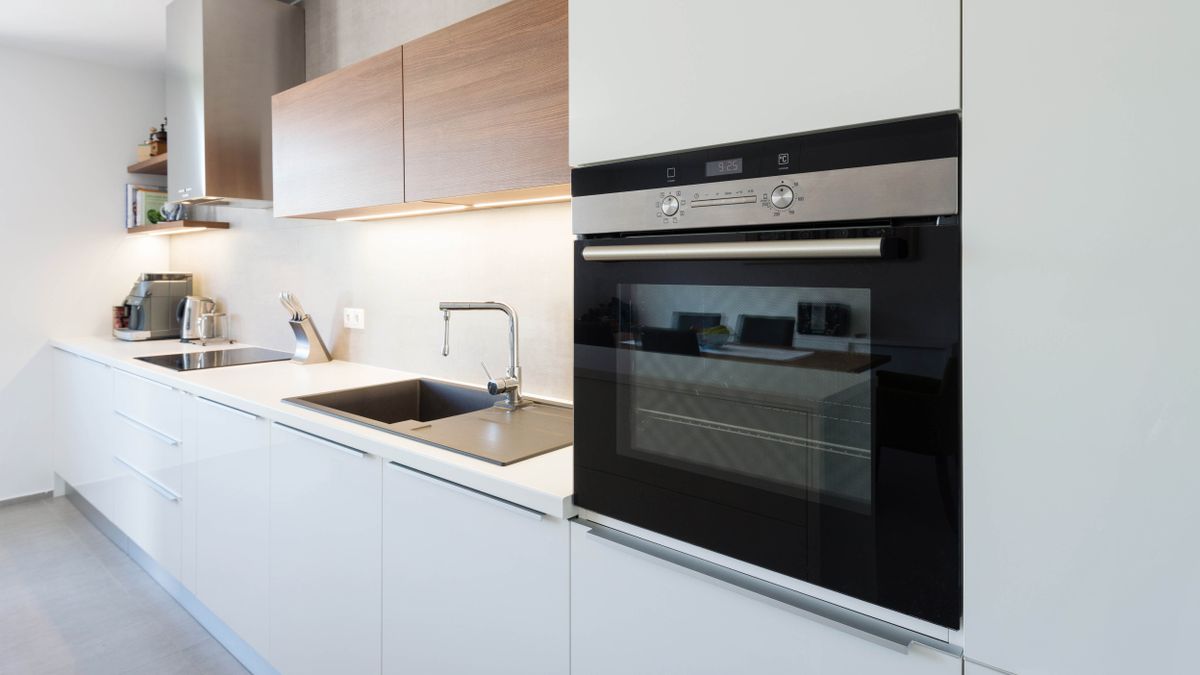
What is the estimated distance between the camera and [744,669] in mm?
991

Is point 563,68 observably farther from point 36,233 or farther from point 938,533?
point 36,233

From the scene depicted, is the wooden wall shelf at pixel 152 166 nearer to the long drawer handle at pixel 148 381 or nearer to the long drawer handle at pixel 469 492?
the long drawer handle at pixel 148 381

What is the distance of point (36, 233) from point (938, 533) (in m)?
4.67

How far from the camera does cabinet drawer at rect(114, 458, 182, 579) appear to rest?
2.56 meters

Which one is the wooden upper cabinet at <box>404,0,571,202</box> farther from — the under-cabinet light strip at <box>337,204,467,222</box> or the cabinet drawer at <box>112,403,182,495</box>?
the cabinet drawer at <box>112,403,182,495</box>

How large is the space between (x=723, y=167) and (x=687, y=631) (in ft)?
2.35

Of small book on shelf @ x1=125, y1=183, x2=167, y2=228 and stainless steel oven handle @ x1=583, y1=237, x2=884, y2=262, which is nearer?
stainless steel oven handle @ x1=583, y1=237, x2=884, y2=262

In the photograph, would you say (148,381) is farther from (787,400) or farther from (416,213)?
(787,400)

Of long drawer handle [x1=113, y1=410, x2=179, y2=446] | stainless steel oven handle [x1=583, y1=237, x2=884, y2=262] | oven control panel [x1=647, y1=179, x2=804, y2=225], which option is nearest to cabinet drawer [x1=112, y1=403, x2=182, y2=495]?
long drawer handle [x1=113, y1=410, x2=179, y2=446]

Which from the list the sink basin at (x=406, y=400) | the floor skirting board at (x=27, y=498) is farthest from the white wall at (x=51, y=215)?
the sink basin at (x=406, y=400)

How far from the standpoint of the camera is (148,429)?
2.69m
